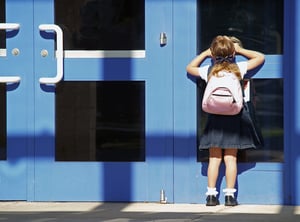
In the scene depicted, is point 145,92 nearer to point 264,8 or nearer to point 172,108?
point 172,108

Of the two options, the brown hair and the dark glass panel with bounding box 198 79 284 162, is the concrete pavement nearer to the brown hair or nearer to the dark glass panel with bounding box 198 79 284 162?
the dark glass panel with bounding box 198 79 284 162

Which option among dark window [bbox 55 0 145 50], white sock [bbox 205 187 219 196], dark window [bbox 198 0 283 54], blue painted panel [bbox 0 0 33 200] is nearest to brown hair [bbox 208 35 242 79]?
dark window [bbox 198 0 283 54]

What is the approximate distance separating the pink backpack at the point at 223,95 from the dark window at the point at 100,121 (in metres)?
0.64

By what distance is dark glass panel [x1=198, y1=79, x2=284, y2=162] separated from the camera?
7.16 meters

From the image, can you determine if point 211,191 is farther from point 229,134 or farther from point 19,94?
point 19,94

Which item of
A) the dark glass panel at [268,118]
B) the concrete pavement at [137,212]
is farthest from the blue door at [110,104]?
the concrete pavement at [137,212]

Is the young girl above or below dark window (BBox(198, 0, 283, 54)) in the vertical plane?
below

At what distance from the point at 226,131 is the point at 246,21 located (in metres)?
0.99

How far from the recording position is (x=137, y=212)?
6898mm

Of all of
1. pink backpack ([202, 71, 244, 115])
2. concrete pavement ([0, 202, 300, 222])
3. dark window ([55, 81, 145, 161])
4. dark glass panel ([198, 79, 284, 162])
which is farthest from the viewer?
dark window ([55, 81, 145, 161])

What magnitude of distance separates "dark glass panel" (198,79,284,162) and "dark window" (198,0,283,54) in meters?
0.31

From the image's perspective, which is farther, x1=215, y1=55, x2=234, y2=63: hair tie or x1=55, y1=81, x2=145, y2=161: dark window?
x1=55, y1=81, x2=145, y2=161: dark window

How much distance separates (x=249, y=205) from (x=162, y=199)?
30.0 inches

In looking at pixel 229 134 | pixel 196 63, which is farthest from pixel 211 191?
pixel 196 63
